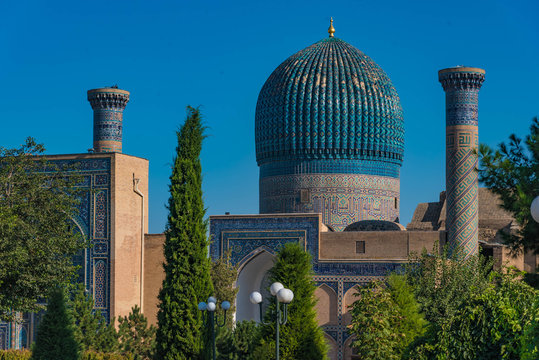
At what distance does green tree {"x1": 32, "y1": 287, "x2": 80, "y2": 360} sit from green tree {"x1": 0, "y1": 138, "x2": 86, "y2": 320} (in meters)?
0.71

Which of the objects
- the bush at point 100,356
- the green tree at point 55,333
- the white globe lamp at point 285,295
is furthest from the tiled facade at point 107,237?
the white globe lamp at point 285,295

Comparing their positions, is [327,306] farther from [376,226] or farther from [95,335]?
[95,335]

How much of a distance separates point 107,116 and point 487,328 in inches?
746

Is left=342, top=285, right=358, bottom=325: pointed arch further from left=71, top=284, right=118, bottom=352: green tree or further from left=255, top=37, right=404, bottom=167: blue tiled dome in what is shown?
left=71, top=284, right=118, bottom=352: green tree

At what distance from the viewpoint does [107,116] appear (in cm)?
2561

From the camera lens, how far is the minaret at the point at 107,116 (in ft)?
83.3

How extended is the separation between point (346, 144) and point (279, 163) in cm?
211

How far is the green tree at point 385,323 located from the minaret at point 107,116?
44.4 feet

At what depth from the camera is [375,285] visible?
13688mm

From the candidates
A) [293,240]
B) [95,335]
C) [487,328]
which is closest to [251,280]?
[293,240]

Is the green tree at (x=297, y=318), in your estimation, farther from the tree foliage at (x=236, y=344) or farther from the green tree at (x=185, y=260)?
the tree foliage at (x=236, y=344)

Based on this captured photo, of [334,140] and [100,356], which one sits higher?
[334,140]

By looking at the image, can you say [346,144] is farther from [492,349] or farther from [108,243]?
[492,349]

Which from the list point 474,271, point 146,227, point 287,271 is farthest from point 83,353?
point 474,271
